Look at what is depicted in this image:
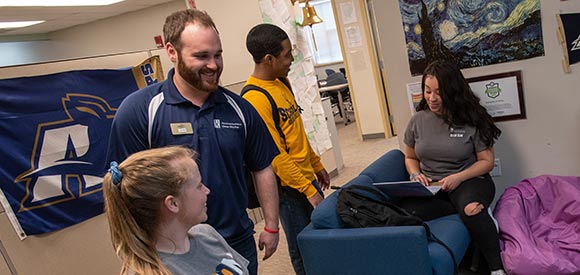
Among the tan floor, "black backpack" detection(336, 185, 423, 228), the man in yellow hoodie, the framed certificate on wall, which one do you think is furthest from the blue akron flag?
the framed certificate on wall

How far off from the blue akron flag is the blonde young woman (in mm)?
1742

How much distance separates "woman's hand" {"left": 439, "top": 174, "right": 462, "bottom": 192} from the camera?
86.7 inches

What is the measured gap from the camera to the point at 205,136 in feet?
4.41

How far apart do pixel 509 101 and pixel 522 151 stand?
1.08 feet

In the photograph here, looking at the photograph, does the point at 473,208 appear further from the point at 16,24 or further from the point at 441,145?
the point at 16,24

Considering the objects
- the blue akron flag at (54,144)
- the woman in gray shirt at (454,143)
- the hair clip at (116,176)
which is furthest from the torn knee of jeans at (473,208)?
the blue akron flag at (54,144)

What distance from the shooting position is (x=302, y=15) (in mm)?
4180

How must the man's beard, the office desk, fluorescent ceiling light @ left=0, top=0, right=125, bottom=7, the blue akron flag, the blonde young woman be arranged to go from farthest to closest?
the office desk → fluorescent ceiling light @ left=0, top=0, right=125, bottom=7 → the blue akron flag → the man's beard → the blonde young woman

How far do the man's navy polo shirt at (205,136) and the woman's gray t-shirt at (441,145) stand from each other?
1.30m

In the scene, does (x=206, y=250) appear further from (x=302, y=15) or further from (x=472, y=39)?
(x=302, y=15)

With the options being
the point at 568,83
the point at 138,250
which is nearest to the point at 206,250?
the point at 138,250

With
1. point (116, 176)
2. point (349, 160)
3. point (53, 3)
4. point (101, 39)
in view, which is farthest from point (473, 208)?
point (101, 39)

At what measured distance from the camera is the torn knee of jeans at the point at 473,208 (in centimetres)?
205

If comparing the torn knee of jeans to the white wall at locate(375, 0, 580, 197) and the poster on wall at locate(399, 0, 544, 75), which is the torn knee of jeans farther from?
the poster on wall at locate(399, 0, 544, 75)
